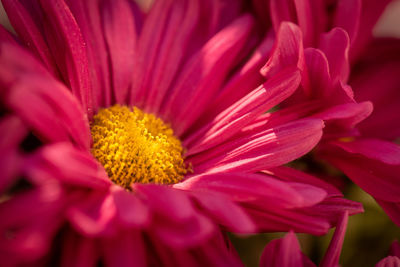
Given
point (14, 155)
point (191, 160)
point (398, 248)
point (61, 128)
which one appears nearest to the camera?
point (14, 155)

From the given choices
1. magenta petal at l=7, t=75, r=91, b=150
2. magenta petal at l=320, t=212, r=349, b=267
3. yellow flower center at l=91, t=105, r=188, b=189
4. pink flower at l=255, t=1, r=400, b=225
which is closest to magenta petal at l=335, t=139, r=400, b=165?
pink flower at l=255, t=1, r=400, b=225

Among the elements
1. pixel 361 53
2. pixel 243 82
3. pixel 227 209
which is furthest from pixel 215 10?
pixel 227 209

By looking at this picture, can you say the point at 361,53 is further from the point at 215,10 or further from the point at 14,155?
the point at 14,155

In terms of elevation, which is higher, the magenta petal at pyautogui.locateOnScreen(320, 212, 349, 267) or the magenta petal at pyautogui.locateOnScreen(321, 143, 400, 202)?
the magenta petal at pyautogui.locateOnScreen(321, 143, 400, 202)

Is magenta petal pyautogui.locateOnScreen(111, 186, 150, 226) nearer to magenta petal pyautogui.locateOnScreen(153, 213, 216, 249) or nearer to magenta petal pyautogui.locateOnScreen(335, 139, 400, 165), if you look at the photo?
magenta petal pyautogui.locateOnScreen(153, 213, 216, 249)

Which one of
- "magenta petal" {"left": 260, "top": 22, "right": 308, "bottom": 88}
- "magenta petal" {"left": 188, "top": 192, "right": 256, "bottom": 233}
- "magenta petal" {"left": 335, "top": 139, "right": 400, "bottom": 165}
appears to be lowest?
"magenta petal" {"left": 335, "top": 139, "right": 400, "bottom": 165}
